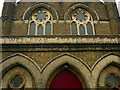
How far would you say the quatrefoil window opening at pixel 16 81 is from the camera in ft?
25.5

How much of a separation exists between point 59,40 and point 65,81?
2.43 meters

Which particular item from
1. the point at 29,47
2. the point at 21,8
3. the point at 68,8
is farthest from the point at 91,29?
the point at 21,8

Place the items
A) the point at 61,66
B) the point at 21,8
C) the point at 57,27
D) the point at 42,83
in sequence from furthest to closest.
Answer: the point at 21,8 < the point at 57,27 < the point at 61,66 < the point at 42,83

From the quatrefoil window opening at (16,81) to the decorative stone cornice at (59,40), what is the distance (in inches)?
77.9

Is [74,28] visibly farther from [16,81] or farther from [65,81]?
[16,81]

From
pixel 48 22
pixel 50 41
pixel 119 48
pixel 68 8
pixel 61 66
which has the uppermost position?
pixel 68 8

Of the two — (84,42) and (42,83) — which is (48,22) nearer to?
(84,42)

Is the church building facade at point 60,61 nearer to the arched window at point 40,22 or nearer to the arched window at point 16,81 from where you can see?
the arched window at point 16,81

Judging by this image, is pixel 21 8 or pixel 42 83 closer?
pixel 42 83

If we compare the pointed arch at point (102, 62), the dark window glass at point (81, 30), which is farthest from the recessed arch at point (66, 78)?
the dark window glass at point (81, 30)

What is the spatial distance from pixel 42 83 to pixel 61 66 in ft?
4.70

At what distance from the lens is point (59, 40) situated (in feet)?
27.7

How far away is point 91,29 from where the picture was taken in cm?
1045

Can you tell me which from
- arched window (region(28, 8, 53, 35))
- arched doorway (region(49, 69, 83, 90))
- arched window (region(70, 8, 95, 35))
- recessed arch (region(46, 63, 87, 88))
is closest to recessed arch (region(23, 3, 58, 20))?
arched window (region(28, 8, 53, 35))
